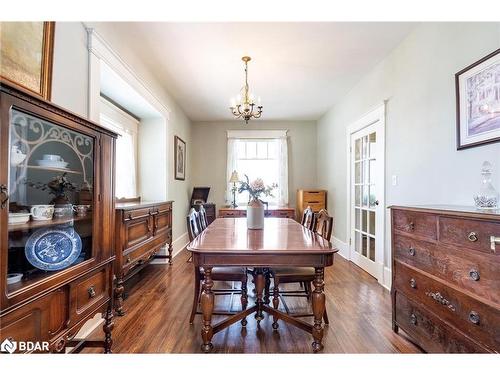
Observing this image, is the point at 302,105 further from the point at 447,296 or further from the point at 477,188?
the point at 447,296

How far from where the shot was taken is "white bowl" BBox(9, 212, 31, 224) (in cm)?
99

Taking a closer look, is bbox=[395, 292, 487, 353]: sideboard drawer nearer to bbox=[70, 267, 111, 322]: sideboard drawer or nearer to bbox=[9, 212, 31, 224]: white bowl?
bbox=[70, 267, 111, 322]: sideboard drawer

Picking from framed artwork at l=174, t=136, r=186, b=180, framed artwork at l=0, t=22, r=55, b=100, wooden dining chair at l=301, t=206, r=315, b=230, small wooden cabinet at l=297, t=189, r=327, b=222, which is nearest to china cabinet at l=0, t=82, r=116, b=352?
framed artwork at l=0, t=22, r=55, b=100

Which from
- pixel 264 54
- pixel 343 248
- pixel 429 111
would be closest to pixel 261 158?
pixel 343 248

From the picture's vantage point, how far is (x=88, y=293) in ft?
4.56

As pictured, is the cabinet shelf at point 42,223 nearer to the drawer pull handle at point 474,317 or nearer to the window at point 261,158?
the drawer pull handle at point 474,317

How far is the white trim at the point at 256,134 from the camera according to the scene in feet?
19.1

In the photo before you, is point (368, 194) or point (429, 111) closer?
point (429, 111)

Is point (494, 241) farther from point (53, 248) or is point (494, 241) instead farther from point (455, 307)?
point (53, 248)

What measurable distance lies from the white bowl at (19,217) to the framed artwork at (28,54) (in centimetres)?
66

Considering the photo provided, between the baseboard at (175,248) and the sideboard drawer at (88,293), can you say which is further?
the baseboard at (175,248)

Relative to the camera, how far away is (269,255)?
5.34 ft

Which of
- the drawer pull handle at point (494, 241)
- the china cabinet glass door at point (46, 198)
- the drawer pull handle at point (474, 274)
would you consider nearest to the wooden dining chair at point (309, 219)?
the drawer pull handle at point (474, 274)

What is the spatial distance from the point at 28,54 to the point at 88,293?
136 cm
